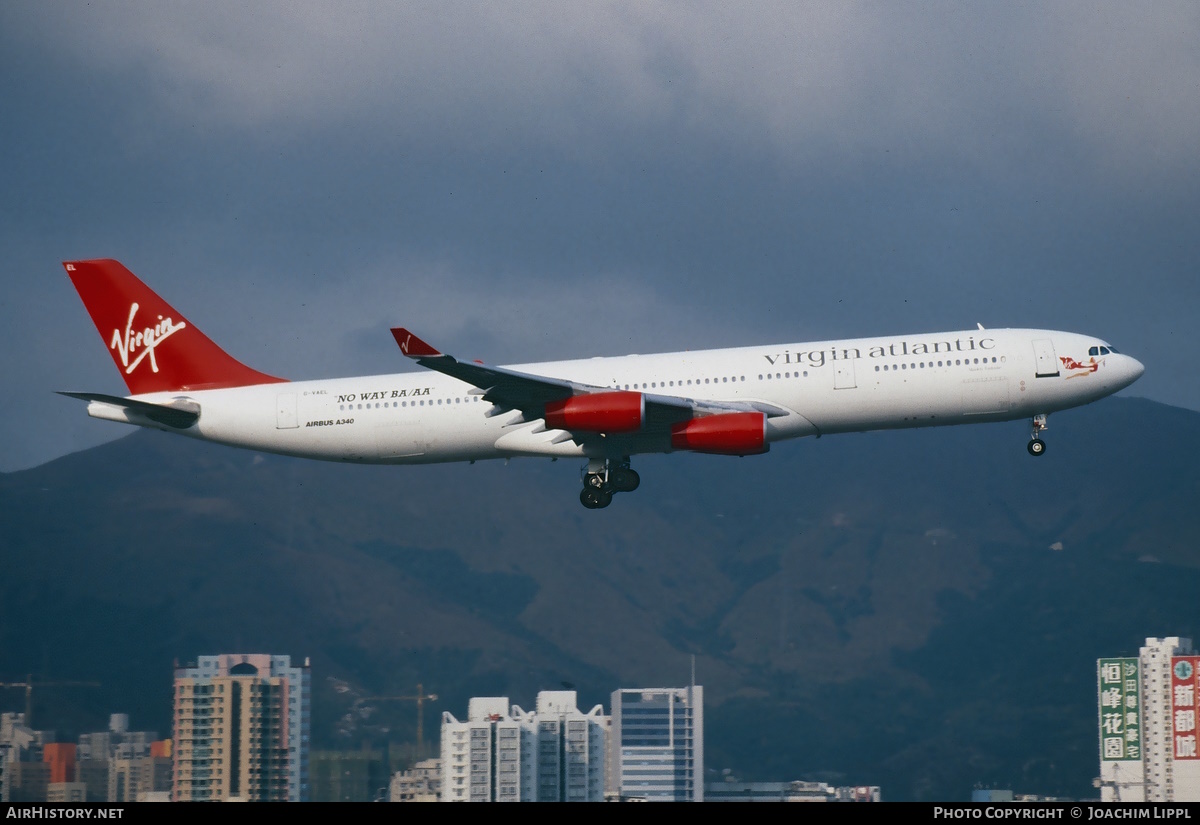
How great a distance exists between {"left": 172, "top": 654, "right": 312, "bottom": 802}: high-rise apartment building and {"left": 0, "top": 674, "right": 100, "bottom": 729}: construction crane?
14317mm

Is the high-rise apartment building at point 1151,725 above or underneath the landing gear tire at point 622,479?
underneath

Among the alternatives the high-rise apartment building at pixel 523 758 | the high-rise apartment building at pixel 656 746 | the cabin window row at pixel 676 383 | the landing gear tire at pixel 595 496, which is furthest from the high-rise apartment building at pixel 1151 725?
the cabin window row at pixel 676 383

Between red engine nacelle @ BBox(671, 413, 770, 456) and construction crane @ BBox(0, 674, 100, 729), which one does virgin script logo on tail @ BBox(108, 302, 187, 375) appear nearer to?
red engine nacelle @ BBox(671, 413, 770, 456)

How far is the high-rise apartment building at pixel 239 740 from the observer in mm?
75438

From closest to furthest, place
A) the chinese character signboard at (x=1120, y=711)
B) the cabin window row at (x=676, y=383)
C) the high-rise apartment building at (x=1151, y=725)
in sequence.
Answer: the cabin window row at (x=676, y=383) < the high-rise apartment building at (x=1151, y=725) < the chinese character signboard at (x=1120, y=711)

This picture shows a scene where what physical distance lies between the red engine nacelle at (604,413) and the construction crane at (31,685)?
62.5m

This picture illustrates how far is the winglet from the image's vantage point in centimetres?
3612

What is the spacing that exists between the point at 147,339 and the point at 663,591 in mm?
107466

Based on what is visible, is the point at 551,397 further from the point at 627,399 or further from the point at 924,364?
the point at 924,364

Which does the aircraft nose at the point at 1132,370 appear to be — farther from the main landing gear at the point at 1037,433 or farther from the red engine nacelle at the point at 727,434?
the red engine nacelle at the point at 727,434

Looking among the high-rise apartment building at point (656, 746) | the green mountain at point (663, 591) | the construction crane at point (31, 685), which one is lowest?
the high-rise apartment building at point (656, 746)

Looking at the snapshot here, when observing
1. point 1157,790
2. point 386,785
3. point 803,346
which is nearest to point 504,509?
point 386,785

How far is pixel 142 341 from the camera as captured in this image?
46344 millimetres
